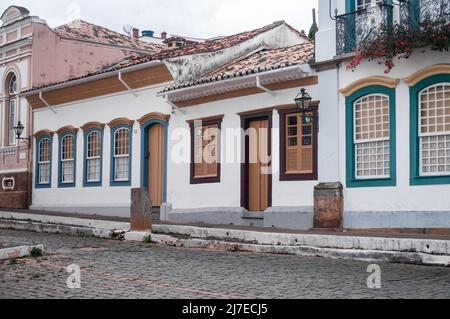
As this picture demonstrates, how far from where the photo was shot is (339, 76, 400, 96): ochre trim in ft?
46.2

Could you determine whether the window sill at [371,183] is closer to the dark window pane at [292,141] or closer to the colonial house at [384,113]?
the colonial house at [384,113]

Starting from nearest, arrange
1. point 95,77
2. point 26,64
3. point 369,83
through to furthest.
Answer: point 369,83 → point 95,77 → point 26,64

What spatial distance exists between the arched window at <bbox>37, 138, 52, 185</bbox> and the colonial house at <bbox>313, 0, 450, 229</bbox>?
35.7 feet

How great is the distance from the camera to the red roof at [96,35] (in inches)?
968

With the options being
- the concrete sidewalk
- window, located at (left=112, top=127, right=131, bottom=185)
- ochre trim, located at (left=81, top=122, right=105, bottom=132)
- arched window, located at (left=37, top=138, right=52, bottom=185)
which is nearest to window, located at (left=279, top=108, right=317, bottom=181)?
the concrete sidewalk

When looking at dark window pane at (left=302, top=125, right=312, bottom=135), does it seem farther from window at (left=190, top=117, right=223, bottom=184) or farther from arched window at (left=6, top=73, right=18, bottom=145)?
arched window at (left=6, top=73, right=18, bottom=145)

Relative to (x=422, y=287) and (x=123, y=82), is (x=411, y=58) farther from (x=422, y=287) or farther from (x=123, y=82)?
(x=123, y=82)

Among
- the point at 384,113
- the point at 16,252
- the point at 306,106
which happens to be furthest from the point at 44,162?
the point at 384,113

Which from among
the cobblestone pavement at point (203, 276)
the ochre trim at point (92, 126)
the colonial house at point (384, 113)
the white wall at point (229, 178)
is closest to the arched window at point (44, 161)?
the ochre trim at point (92, 126)

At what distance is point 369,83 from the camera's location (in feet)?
47.4

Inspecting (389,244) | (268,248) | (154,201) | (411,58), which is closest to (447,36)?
(411,58)

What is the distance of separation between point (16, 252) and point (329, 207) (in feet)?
20.5

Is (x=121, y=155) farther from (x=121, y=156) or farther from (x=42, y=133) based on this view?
(x=42, y=133)

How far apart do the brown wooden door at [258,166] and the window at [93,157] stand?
18.9 feet
